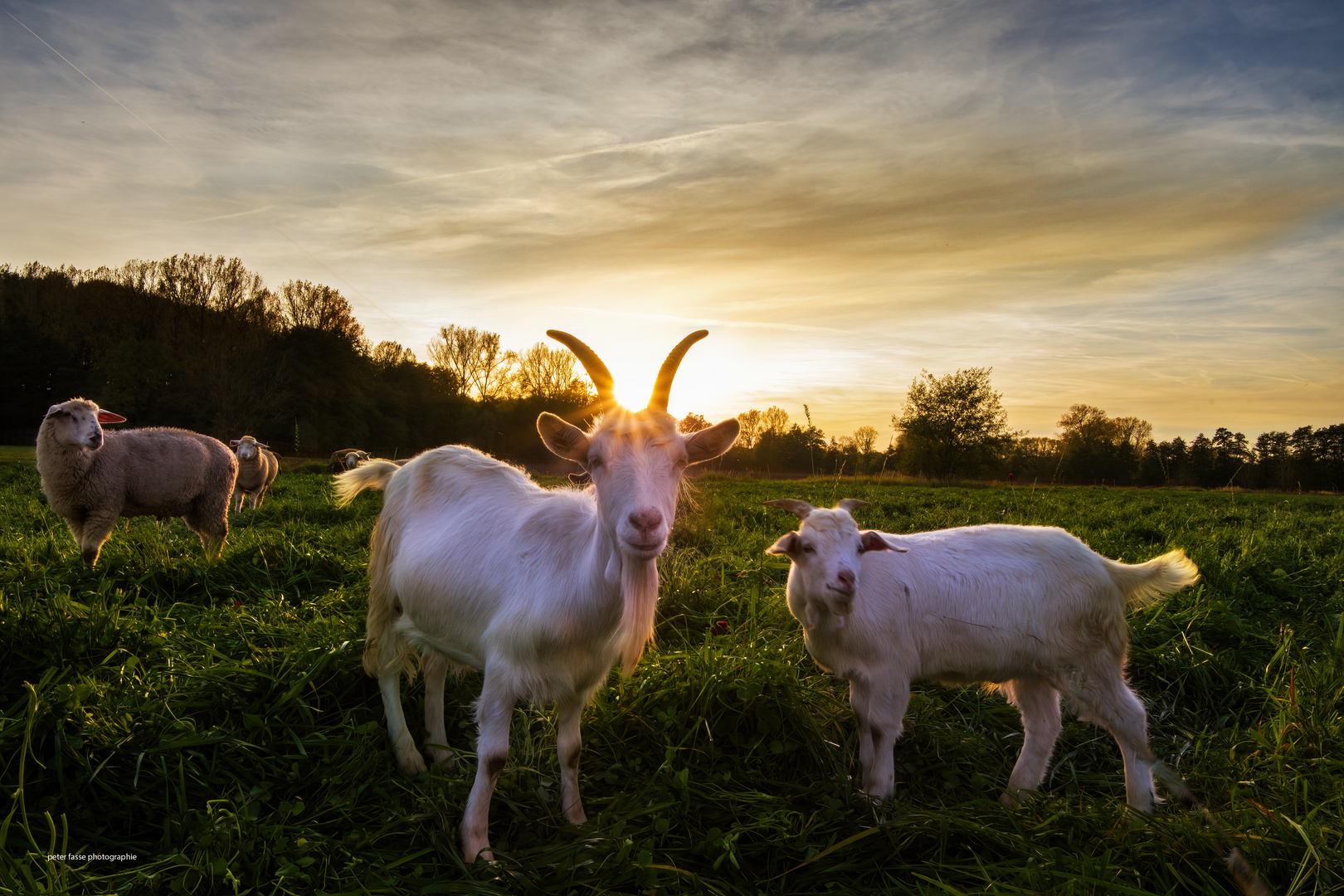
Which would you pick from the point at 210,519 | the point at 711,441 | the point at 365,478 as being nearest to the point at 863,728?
the point at 711,441

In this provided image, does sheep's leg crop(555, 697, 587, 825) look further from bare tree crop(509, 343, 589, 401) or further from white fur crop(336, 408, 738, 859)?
bare tree crop(509, 343, 589, 401)

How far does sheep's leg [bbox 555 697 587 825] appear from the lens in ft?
→ 9.91

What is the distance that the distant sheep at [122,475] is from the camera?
7180mm

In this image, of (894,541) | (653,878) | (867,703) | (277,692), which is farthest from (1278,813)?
(277,692)

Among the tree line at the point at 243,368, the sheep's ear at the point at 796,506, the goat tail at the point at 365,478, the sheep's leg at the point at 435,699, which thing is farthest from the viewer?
the tree line at the point at 243,368

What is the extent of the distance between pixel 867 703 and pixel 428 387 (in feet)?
140

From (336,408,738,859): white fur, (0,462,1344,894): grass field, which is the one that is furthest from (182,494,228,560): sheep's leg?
(336,408,738,859): white fur

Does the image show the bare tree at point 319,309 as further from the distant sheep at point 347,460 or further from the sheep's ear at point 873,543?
the sheep's ear at point 873,543

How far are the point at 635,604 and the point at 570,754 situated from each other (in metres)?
0.88

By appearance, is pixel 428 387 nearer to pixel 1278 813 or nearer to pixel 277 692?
pixel 277 692

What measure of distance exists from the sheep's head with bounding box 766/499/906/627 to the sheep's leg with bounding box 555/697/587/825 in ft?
4.25

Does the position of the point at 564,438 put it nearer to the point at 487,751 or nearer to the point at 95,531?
the point at 487,751

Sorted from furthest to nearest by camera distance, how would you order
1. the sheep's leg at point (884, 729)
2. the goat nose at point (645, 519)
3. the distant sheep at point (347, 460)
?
1. the distant sheep at point (347, 460)
2. the sheep's leg at point (884, 729)
3. the goat nose at point (645, 519)

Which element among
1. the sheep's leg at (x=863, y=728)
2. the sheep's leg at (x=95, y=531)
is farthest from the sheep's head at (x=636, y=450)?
the sheep's leg at (x=95, y=531)
